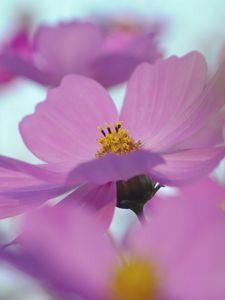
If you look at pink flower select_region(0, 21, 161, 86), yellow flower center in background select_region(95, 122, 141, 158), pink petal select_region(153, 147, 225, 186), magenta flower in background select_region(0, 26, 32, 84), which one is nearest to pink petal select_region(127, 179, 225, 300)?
pink petal select_region(153, 147, 225, 186)

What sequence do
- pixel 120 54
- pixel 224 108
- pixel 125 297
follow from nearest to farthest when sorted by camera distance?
pixel 125 297 → pixel 224 108 → pixel 120 54

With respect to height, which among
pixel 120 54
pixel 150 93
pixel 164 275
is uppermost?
pixel 120 54

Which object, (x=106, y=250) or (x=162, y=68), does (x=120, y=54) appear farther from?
(x=106, y=250)

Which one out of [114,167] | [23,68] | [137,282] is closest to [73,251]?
[137,282]

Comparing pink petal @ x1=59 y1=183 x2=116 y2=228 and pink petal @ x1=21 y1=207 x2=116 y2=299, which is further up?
pink petal @ x1=59 y1=183 x2=116 y2=228

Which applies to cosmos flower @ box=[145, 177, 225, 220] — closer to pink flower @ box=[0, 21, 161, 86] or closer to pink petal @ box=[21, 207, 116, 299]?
pink petal @ box=[21, 207, 116, 299]

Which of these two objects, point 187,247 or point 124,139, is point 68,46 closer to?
point 124,139

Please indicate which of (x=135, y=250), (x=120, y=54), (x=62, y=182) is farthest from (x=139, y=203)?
(x=120, y=54)

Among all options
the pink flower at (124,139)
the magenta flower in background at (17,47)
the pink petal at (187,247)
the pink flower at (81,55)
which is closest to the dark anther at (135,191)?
the pink flower at (124,139)
